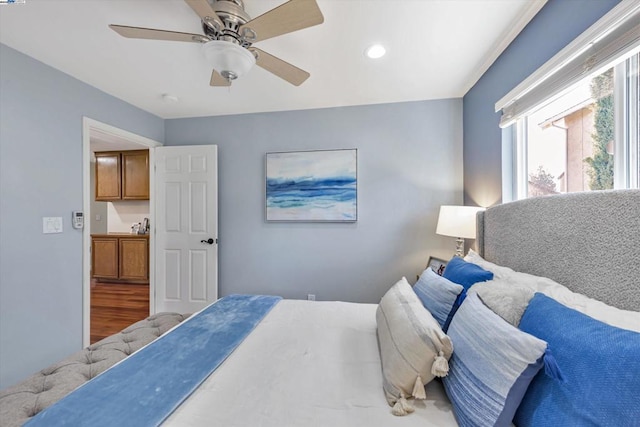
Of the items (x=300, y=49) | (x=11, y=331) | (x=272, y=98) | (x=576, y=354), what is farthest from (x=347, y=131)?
(x=11, y=331)

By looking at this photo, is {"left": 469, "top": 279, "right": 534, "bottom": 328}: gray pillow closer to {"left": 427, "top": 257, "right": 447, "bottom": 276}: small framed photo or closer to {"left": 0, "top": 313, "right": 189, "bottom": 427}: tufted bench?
{"left": 427, "top": 257, "right": 447, "bottom": 276}: small framed photo

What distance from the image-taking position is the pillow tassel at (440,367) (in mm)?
857

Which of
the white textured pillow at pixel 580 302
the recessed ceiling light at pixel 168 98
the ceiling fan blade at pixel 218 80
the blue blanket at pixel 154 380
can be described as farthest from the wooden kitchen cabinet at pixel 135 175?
the white textured pillow at pixel 580 302

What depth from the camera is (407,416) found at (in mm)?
825

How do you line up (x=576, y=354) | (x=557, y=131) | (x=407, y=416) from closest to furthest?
(x=576, y=354)
(x=407, y=416)
(x=557, y=131)

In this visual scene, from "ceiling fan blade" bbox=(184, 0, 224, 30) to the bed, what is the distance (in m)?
1.63

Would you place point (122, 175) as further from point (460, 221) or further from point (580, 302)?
point (580, 302)

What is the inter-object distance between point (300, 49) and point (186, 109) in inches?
71.7

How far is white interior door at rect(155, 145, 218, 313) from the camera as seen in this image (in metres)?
2.97

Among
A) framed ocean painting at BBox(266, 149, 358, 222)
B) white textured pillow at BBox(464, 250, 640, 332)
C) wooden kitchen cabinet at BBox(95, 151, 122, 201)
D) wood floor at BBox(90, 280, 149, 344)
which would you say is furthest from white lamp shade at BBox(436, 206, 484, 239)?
wooden kitchen cabinet at BBox(95, 151, 122, 201)

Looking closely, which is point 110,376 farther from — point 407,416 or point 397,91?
point 397,91

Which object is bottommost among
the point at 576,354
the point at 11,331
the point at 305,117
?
the point at 11,331

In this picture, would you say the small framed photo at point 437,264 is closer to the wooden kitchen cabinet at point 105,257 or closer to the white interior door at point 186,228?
the white interior door at point 186,228

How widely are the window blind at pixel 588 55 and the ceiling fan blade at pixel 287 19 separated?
1.14 metres
